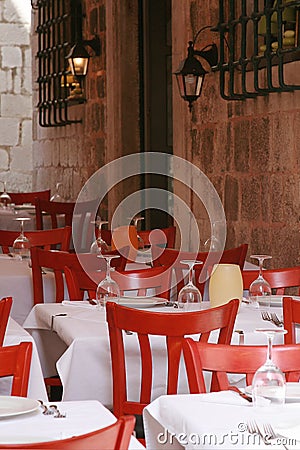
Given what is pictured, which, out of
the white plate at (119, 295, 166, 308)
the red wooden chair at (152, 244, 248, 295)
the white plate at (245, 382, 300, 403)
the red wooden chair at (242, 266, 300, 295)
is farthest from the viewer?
the red wooden chair at (152, 244, 248, 295)

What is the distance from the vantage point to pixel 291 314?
347 centimetres

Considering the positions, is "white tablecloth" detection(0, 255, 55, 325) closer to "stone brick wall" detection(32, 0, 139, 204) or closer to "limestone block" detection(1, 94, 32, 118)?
"stone brick wall" detection(32, 0, 139, 204)

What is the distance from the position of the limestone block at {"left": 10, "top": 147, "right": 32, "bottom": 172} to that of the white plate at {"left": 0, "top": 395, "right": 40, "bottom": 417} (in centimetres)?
1070

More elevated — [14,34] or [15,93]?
[14,34]

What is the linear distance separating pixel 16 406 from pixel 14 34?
10969mm

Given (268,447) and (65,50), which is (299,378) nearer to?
(268,447)

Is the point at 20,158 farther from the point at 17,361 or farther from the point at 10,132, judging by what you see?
the point at 17,361

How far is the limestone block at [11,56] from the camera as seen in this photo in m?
12.9

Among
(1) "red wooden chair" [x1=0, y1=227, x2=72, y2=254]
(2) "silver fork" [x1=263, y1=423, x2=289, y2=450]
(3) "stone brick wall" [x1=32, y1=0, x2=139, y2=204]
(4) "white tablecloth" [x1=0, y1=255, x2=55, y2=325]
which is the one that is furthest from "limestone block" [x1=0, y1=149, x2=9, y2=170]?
(2) "silver fork" [x1=263, y1=423, x2=289, y2=450]

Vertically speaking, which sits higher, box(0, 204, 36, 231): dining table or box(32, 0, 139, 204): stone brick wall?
box(32, 0, 139, 204): stone brick wall

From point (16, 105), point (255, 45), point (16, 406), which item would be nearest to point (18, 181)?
point (16, 105)

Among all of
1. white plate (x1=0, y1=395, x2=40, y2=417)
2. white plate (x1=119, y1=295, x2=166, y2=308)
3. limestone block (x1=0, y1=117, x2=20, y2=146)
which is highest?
limestone block (x1=0, y1=117, x2=20, y2=146)

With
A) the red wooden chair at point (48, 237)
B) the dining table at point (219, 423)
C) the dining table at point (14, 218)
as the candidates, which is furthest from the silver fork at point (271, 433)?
the dining table at point (14, 218)

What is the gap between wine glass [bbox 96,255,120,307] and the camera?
3.96m
